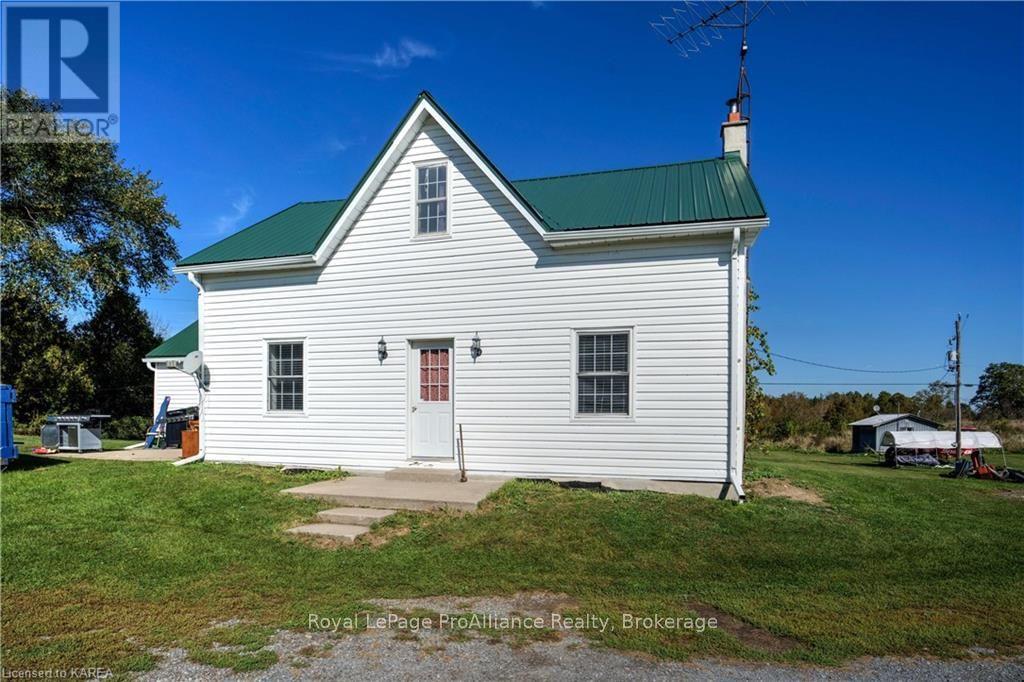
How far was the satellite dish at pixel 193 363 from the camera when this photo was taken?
1224 centimetres

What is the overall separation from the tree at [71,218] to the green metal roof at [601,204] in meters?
11.8

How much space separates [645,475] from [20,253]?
22.3 metres

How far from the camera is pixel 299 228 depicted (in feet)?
44.2

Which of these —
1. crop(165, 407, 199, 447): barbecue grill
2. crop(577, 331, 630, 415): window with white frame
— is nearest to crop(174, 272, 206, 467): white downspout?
crop(165, 407, 199, 447): barbecue grill

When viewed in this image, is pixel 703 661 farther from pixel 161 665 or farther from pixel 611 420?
pixel 611 420

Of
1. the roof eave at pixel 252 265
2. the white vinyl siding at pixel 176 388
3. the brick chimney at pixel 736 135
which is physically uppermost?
the brick chimney at pixel 736 135

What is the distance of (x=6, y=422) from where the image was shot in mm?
10430

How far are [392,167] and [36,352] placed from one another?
734 inches

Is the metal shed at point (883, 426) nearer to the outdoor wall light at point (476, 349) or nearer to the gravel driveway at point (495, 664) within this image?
the outdoor wall light at point (476, 349)

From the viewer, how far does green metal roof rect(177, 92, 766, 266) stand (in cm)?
992

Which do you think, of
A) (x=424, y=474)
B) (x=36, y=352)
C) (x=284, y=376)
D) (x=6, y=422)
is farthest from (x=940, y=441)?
(x=36, y=352)

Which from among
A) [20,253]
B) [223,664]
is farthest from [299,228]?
[20,253]

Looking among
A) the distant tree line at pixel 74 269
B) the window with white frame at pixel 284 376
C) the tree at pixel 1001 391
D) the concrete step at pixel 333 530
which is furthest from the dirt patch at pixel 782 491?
the tree at pixel 1001 391

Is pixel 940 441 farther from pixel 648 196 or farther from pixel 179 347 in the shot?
pixel 179 347
